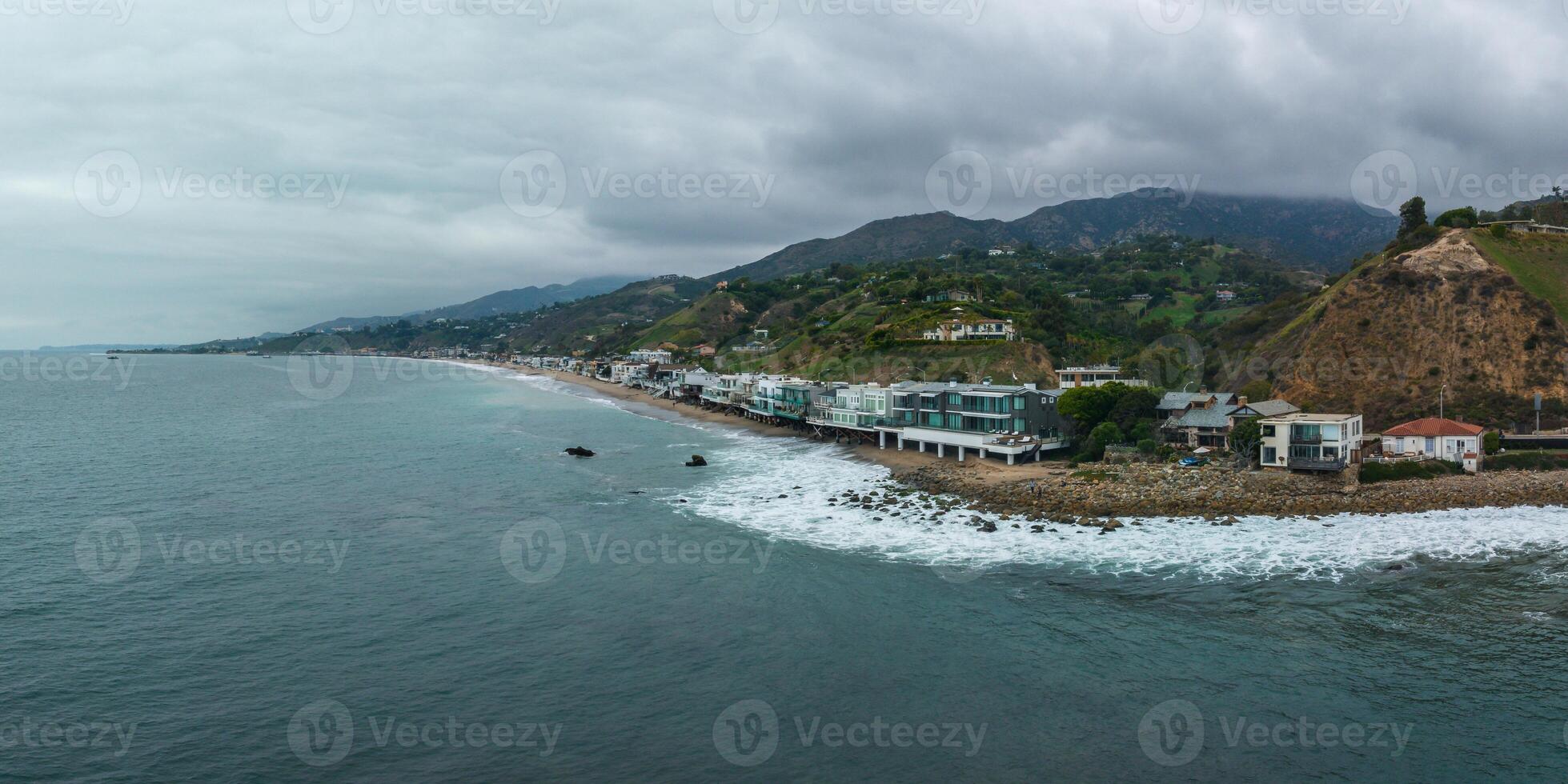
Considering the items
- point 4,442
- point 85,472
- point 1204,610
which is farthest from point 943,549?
point 4,442

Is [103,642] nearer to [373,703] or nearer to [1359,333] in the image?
[373,703]

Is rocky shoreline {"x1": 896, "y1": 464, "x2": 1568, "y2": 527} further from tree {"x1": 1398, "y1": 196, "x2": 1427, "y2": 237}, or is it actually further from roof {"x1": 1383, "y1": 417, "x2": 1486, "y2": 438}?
tree {"x1": 1398, "y1": 196, "x2": 1427, "y2": 237}

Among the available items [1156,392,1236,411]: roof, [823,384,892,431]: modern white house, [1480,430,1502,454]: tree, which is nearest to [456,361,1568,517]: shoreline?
[1480,430,1502,454]: tree

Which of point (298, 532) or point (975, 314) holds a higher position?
point (975, 314)

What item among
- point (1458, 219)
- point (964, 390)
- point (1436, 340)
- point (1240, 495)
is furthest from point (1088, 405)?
point (1458, 219)

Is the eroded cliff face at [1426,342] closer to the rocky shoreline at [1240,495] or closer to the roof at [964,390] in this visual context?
the rocky shoreline at [1240,495]

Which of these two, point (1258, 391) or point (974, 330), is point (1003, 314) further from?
point (1258, 391)

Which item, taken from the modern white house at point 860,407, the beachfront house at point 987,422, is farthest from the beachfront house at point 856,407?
the beachfront house at point 987,422
